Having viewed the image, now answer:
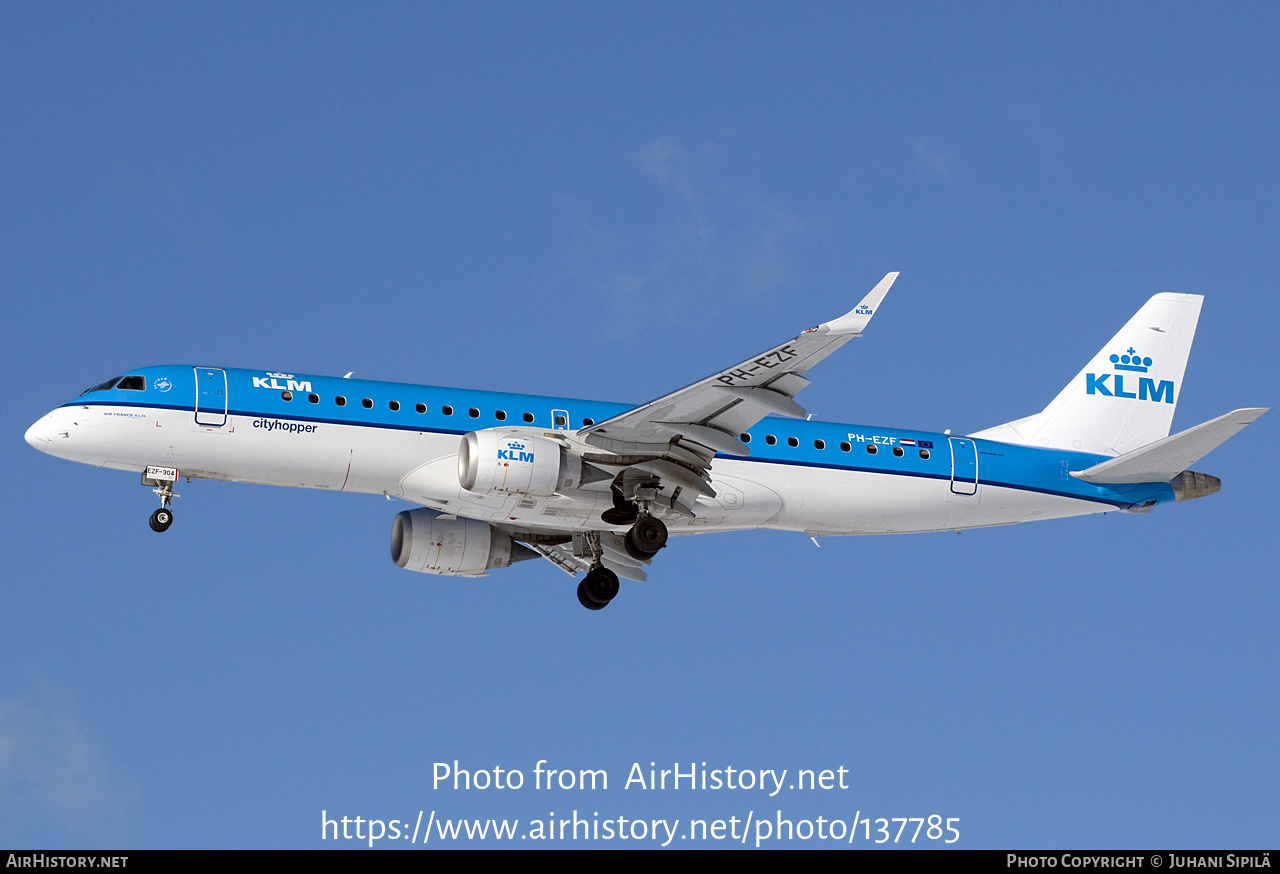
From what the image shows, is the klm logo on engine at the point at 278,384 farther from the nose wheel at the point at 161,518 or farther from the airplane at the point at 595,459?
the nose wheel at the point at 161,518

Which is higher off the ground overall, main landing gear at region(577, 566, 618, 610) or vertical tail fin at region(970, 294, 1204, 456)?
vertical tail fin at region(970, 294, 1204, 456)

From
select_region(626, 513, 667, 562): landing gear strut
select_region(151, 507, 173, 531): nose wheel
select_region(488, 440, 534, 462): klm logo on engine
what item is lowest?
select_region(151, 507, 173, 531): nose wheel

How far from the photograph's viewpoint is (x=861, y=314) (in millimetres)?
28234

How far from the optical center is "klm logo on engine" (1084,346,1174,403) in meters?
39.6

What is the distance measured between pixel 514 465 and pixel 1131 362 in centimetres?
1710

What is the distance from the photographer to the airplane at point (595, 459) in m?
32.5

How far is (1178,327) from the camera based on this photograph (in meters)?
40.5

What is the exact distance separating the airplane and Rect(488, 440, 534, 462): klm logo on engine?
0.05m

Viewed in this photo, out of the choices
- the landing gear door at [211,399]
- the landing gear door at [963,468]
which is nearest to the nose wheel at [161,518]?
the landing gear door at [211,399]

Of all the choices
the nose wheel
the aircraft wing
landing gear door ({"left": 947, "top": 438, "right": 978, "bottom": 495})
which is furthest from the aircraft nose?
landing gear door ({"left": 947, "top": 438, "right": 978, "bottom": 495})

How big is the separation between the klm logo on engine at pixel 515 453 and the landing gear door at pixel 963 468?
403 inches

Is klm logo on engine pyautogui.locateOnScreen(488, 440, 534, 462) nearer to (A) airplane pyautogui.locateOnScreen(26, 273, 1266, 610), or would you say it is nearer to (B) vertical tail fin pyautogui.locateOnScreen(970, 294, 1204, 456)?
(A) airplane pyautogui.locateOnScreen(26, 273, 1266, 610)

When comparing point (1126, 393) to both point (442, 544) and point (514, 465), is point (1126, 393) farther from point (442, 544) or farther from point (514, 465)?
point (442, 544)
